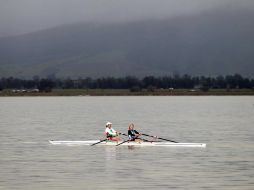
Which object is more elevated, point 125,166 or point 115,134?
point 115,134

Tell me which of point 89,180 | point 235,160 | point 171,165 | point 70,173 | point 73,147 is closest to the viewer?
point 89,180

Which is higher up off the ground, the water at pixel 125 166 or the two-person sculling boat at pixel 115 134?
the two-person sculling boat at pixel 115 134

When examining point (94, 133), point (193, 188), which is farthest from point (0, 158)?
point (94, 133)

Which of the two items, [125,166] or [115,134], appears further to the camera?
[115,134]

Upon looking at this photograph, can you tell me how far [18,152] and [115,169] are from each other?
13.9 metres

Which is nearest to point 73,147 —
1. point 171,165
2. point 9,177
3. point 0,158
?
point 0,158

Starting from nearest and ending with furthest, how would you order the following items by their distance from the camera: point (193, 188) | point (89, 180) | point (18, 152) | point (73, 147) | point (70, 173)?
point (193, 188), point (89, 180), point (70, 173), point (18, 152), point (73, 147)

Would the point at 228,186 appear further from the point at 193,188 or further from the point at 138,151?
the point at 138,151

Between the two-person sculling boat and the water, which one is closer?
the water

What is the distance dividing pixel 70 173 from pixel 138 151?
48.1 ft

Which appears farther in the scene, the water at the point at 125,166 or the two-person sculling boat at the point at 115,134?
the two-person sculling boat at the point at 115,134

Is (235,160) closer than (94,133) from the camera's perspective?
Answer: Yes

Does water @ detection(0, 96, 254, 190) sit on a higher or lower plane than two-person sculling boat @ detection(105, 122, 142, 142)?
lower

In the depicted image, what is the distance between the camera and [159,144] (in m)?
57.6
